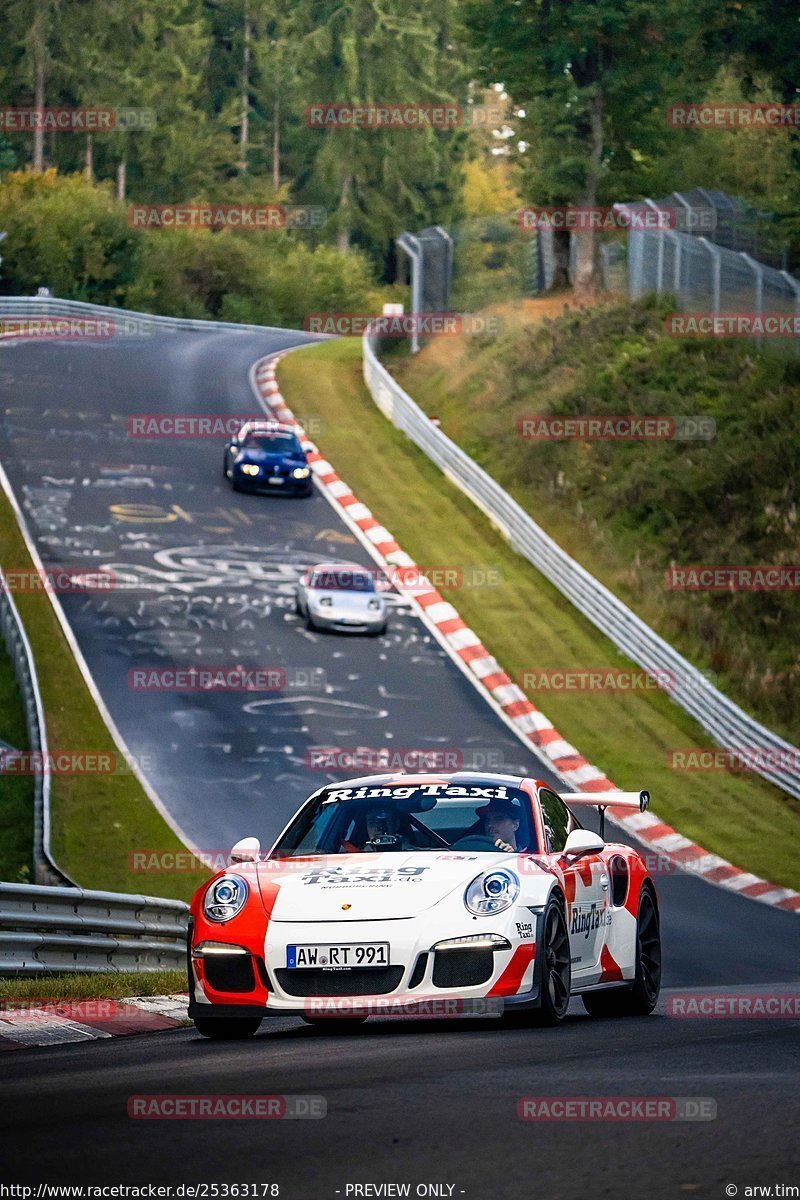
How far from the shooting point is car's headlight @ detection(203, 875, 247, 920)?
9117 millimetres

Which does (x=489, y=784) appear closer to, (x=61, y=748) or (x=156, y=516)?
(x=61, y=748)

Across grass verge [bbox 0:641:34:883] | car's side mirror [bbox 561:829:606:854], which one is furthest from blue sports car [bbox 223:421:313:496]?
car's side mirror [bbox 561:829:606:854]

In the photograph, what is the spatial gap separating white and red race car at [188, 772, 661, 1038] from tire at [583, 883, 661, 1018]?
45 cm

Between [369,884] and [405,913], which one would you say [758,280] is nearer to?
[369,884]

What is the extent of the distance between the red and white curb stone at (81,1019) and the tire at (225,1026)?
0.54 meters

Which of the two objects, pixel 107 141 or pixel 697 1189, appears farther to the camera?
pixel 107 141

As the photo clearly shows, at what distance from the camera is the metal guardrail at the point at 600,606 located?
86.0 ft

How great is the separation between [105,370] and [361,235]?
59.6 m

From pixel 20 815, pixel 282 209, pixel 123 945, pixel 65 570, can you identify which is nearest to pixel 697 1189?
pixel 123 945

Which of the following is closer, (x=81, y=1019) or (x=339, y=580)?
(x=81, y=1019)

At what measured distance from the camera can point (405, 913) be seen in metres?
8.83

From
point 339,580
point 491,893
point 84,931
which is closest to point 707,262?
point 339,580

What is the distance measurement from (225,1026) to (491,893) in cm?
146

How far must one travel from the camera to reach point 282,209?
105m
